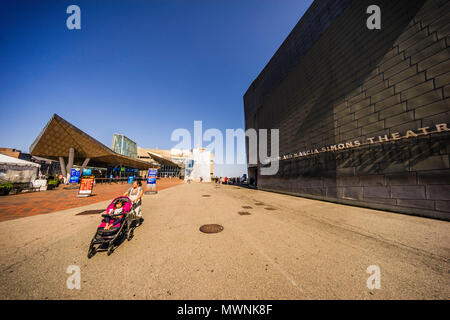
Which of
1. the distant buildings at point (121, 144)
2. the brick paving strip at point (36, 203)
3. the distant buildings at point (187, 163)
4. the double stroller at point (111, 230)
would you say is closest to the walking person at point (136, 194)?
the double stroller at point (111, 230)

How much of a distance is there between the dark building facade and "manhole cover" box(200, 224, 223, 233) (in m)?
8.44

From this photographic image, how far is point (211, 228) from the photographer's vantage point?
16.4 ft

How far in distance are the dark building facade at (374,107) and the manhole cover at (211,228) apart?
332 inches

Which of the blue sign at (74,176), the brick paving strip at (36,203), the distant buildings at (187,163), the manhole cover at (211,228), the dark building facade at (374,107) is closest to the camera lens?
the manhole cover at (211,228)

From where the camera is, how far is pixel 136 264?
115 inches

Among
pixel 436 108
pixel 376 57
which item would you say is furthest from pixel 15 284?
pixel 376 57

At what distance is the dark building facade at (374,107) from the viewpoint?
620cm

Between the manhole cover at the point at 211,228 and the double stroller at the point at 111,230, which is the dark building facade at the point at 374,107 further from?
the double stroller at the point at 111,230

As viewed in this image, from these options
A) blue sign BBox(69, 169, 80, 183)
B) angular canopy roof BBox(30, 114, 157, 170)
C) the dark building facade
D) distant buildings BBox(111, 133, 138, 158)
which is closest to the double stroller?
the dark building facade

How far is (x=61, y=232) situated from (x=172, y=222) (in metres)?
3.16

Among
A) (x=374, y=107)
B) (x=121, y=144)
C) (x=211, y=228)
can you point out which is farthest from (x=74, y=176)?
(x=121, y=144)

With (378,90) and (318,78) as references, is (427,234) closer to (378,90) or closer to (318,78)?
(378,90)

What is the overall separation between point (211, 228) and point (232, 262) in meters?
2.08

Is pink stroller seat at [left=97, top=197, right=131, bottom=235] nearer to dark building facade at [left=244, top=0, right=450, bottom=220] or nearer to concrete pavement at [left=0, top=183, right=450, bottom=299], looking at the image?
concrete pavement at [left=0, top=183, right=450, bottom=299]
